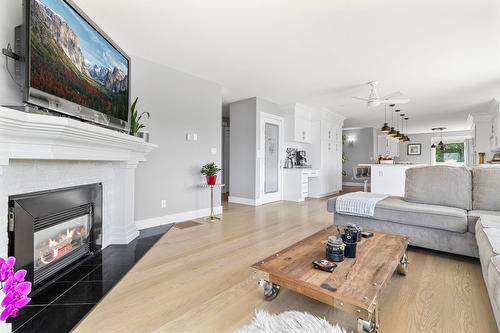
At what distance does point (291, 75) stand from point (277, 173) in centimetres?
254

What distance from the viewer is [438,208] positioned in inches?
98.6

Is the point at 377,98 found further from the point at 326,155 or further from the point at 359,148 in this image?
the point at 359,148

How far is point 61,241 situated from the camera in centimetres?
210

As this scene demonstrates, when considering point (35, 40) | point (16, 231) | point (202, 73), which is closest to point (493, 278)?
point (16, 231)

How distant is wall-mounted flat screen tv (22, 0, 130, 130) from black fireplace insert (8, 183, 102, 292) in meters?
0.67

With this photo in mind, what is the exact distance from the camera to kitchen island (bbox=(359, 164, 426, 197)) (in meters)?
4.70

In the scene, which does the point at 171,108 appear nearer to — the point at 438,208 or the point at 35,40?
the point at 35,40

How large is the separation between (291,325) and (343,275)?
394 mm

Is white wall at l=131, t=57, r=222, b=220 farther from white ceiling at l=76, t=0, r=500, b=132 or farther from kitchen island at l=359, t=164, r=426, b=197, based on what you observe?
kitchen island at l=359, t=164, r=426, b=197

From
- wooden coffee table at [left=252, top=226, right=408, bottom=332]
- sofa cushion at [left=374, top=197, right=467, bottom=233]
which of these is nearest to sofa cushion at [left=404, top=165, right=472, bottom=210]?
sofa cushion at [left=374, top=197, right=467, bottom=233]

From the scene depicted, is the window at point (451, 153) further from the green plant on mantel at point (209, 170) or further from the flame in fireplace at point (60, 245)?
the flame in fireplace at point (60, 245)

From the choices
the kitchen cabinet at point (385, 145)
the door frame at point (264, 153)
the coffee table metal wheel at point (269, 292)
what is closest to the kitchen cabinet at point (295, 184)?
the door frame at point (264, 153)

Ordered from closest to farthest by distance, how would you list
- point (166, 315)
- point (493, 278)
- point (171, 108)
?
point (493, 278) → point (166, 315) → point (171, 108)

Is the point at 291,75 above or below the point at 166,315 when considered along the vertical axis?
above
